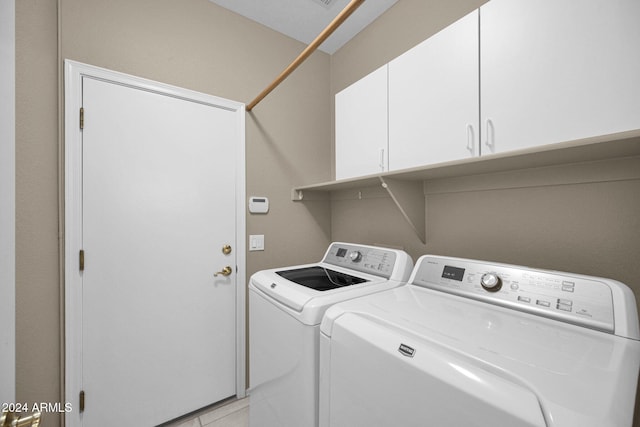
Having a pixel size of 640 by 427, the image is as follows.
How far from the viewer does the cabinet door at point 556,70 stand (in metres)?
0.83

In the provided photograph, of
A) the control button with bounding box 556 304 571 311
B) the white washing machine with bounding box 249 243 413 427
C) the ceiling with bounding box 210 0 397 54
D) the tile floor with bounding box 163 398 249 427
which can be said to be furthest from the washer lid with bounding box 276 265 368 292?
the ceiling with bounding box 210 0 397 54

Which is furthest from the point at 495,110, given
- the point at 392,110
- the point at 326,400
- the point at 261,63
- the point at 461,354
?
the point at 261,63

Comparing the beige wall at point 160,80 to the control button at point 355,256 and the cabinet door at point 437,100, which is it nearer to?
the control button at point 355,256

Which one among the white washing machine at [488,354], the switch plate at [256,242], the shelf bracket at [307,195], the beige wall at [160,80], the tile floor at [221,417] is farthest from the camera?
the shelf bracket at [307,195]

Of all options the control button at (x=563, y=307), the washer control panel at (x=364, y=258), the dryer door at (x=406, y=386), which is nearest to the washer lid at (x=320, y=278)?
the washer control panel at (x=364, y=258)

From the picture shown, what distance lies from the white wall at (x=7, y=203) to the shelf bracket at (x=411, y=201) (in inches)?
69.2

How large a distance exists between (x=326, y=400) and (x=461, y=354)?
52 centimetres

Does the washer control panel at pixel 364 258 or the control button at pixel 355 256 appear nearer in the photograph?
the washer control panel at pixel 364 258

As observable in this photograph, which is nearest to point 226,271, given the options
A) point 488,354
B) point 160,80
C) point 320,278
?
point 320,278

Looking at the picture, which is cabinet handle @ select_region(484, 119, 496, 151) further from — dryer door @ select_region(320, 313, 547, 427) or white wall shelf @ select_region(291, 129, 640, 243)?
dryer door @ select_region(320, 313, 547, 427)

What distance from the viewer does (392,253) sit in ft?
4.84

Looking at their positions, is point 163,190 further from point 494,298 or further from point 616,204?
point 616,204

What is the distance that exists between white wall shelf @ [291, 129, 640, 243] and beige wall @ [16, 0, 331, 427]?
721 millimetres

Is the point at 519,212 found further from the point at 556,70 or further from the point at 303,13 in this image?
the point at 303,13
